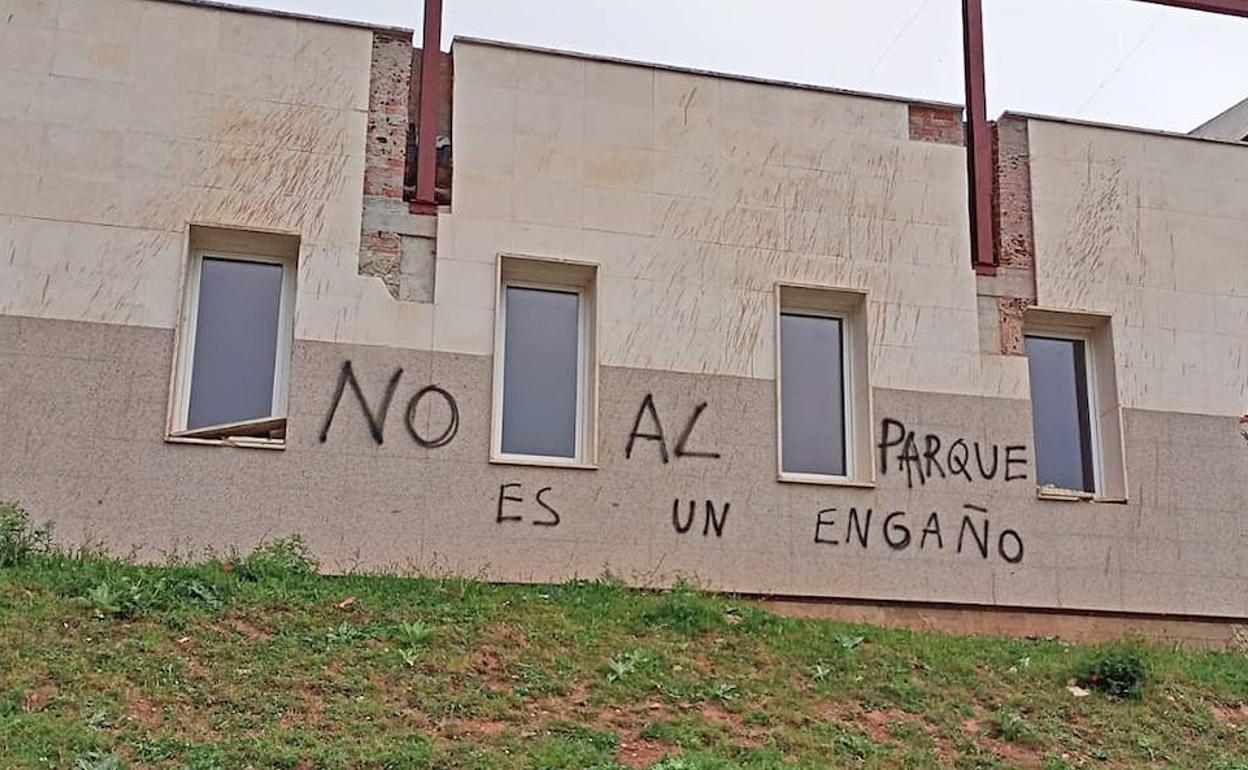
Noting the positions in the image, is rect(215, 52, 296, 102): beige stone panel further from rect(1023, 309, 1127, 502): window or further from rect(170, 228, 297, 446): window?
rect(1023, 309, 1127, 502): window

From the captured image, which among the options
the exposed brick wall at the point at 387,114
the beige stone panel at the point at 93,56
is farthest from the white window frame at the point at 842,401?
the beige stone panel at the point at 93,56

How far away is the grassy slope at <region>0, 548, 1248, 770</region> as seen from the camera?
25.5 feet

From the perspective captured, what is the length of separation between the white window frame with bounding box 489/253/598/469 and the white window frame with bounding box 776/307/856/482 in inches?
62.7

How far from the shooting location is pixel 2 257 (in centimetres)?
1091

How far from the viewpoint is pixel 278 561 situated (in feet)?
34.7

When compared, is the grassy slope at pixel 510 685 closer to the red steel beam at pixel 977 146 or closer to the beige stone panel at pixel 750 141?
the red steel beam at pixel 977 146

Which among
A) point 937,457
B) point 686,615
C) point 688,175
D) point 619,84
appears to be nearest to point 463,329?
point 688,175

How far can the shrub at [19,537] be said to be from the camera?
10203mm

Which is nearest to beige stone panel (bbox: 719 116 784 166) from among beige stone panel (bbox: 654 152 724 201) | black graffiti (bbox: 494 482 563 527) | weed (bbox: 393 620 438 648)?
beige stone panel (bbox: 654 152 724 201)

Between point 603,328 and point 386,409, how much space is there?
1.93 metres

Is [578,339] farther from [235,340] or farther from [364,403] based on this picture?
[235,340]

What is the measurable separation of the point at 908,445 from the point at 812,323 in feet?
4.67

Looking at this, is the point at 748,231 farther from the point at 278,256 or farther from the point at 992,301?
the point at 278,256

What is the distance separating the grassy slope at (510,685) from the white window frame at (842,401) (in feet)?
5.21
